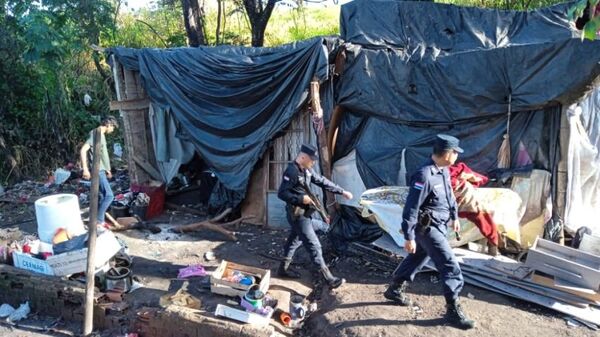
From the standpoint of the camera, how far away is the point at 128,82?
915 centimetres

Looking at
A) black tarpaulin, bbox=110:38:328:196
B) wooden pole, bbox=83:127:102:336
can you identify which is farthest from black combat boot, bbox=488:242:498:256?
wooden pole, bbox=83:127:102:336

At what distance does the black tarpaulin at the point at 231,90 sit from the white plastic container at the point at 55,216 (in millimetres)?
2461

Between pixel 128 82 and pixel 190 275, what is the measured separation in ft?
15.0

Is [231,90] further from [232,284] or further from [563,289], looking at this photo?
[563,289]

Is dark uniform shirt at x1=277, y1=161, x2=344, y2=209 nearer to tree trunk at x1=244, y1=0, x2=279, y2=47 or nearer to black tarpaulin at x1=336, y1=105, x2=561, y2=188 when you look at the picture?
black tarpaulin at x1=336, y1=105, x2=561, y2=188

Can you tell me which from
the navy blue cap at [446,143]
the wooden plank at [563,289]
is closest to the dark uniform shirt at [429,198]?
the navy blue cap at [446,143]

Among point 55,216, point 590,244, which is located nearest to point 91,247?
point 55,216

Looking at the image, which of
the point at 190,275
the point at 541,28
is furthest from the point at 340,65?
the point at 190,275

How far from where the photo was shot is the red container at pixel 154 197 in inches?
343

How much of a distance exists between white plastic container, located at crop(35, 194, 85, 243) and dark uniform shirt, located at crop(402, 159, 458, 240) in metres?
4.43

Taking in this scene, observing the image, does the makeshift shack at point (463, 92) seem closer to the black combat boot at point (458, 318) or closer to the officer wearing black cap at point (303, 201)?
the officer wearing black cap at point (303, 201)

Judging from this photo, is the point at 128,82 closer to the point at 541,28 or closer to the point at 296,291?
the point at 296,291

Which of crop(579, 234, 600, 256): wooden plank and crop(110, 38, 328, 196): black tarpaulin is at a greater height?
crop(110, 38, 328, 196): black tarpaulin

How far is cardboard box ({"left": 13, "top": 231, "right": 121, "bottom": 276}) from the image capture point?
5727 mm
